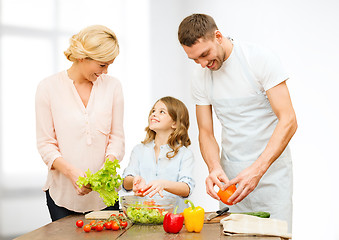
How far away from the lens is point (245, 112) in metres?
2.88

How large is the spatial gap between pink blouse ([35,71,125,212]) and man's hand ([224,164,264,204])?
766 mm

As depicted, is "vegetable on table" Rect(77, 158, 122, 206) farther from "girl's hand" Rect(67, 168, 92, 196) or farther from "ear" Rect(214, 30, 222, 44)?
"ear" Rect(214, 30, 222, 44)

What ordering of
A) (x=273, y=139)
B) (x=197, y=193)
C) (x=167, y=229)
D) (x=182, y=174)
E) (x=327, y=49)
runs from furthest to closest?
(x=197, y=193)
(x=327, y=49)
(x=182, y=174)
(x=273, y=139)
(x=167, y=229)

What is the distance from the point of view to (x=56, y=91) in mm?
2910

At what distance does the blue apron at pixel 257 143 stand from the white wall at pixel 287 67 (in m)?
2.08

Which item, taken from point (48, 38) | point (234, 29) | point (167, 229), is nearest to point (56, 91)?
point (167, 229)

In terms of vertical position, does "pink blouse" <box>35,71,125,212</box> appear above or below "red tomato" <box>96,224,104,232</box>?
above

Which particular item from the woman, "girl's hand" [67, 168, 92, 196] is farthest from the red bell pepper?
the woman

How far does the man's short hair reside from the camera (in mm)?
2625

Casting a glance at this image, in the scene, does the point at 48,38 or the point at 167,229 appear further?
the point at 48,38

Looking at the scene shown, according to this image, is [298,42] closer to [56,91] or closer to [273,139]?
[273,139]

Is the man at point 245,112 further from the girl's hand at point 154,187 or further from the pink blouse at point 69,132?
the pink blouse at point 69,132

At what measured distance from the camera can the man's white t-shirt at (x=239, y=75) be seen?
8.97 feet

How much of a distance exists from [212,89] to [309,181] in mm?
2345
